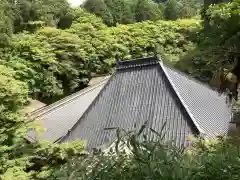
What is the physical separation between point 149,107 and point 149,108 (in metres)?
0.03

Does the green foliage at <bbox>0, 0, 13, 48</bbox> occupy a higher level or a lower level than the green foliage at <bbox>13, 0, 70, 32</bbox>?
lower

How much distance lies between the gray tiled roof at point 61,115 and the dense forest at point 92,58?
1521mm

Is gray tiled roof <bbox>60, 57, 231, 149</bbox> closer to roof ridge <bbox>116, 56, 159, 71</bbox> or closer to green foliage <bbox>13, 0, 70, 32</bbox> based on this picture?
roof ridge <bbox>116, 56, 159, 71</bbox>

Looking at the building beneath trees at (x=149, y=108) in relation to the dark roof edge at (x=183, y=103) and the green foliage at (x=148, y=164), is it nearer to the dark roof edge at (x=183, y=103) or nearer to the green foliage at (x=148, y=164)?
the dark roof edge at (x=183, y=103)

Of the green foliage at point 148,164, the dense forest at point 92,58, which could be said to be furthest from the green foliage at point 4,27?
the green foliage at point 148,164

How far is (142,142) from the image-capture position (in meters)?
1.91

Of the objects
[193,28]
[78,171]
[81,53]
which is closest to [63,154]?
[78,171]

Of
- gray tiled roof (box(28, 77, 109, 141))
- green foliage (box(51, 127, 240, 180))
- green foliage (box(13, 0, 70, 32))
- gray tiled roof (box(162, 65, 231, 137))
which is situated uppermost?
green foliage (box(13, 0, 70, 32))

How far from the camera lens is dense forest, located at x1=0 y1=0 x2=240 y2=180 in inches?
73.2

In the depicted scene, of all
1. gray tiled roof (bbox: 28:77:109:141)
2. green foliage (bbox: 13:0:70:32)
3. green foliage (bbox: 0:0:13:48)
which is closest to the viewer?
gray tiled roof (bbox: 28:77:109:141)

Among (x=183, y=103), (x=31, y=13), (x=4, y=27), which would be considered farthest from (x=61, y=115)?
(x=31, y=13)

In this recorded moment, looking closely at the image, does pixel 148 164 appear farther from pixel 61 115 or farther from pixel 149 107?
pixel 61 115

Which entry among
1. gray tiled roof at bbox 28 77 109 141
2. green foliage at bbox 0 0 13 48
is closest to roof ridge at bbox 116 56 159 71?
gray tiled roof at bbox 28 77 109 141

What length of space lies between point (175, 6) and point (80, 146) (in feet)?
79.9
